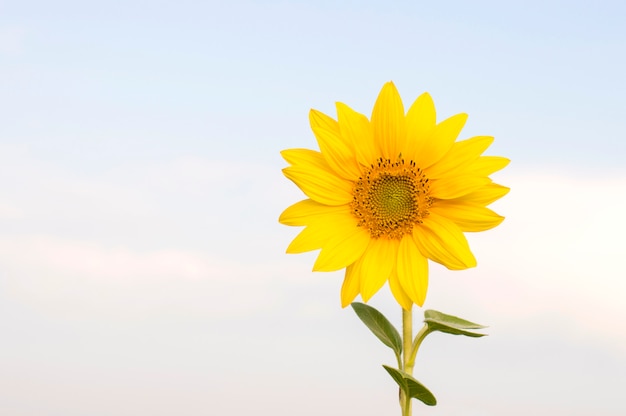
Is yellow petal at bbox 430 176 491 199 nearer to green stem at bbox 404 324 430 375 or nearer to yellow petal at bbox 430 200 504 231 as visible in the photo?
yellow petal at bbox 430 200 504 231

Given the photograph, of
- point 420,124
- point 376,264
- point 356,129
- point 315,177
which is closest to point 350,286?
point 376,264

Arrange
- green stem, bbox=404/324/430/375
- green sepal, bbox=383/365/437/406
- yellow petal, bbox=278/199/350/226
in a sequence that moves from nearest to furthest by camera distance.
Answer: green sepal, bbox=383/365/437/406 < yellow petal, bbox=278/199/350/226 < green stem, bbox=404/324/430/375

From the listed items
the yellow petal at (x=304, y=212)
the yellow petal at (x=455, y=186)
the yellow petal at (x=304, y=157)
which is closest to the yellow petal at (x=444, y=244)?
the yellow petal at (x=455, y=186)

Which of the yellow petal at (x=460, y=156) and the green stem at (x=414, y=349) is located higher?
Answer: the yellow petal at (x=460, y=156)

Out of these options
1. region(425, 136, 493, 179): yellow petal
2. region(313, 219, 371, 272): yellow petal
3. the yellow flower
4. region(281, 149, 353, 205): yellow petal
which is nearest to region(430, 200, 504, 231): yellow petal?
the yellow flower

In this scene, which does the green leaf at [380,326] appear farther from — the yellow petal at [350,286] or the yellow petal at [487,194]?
the yellow petal at [487,194]

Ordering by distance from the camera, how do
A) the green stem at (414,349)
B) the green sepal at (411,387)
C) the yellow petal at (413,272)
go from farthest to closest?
the green stem at (414,349) → the green sepal at (411,387) → the yellow petal at (413,272)

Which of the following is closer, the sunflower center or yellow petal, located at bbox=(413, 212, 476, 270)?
yellow petal, located at bbox=(413, 212, 476, 270)
